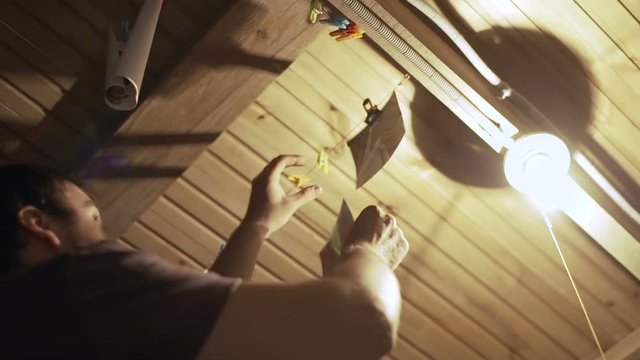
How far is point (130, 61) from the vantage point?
1.25m

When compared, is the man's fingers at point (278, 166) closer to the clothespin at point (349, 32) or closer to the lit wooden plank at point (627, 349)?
the clothespin at point (349, 32)

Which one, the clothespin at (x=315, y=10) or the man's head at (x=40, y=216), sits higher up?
the clothespin at (x=315, y=10)

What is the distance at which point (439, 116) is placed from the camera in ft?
5.32

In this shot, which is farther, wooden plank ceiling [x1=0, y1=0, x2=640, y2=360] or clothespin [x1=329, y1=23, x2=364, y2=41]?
wooden plank ceiling [x1=0, y1=0, x2=640, y2=360]

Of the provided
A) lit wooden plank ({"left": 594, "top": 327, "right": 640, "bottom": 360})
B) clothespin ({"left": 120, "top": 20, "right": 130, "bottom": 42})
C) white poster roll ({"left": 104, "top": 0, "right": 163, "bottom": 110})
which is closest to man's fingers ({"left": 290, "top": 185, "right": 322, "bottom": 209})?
white poster roll ({"left": 104, "top": 0, "right": 163, "bottom": 110})

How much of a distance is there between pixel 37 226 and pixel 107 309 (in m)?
0.34

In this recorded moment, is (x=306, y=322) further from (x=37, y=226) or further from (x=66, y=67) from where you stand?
(x=66, y=67)

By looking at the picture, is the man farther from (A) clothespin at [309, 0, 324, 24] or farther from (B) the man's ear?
(A) clothespin at [309, 0, 324, 24]

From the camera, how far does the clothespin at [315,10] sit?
4.38ft

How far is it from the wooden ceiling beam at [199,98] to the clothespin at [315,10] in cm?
2

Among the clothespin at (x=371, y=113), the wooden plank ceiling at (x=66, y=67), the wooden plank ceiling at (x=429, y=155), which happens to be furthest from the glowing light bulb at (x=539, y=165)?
the wooden plank ceiling at (x=66, y=67)

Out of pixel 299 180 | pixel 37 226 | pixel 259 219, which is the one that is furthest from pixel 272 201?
pixel 37 226

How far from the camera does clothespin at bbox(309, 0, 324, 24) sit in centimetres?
133

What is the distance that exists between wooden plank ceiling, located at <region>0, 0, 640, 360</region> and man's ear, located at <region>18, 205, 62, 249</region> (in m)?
0.56
